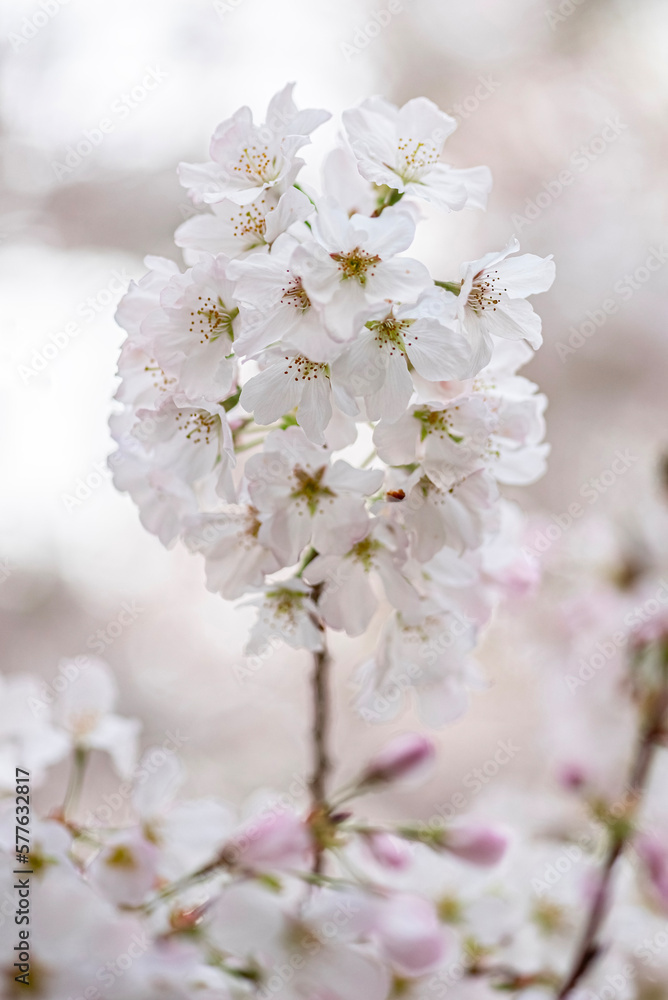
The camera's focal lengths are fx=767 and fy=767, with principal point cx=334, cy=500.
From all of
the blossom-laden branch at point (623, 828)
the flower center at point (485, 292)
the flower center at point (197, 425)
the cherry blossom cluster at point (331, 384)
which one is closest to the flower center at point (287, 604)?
the cherry blossom cluster at point (331, 384)

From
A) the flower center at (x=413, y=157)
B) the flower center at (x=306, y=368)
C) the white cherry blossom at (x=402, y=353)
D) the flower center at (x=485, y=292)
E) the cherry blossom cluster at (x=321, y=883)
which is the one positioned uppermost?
the flower center at (x=413, y=157)

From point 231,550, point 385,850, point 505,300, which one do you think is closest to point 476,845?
point 385,850

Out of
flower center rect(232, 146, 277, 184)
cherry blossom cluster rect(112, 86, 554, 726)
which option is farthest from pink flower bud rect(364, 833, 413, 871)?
flower center rect(232, 146, 277, 184)

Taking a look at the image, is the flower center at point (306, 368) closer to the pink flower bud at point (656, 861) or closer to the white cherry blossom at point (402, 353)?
the white cherry blossom at point (402, 353)

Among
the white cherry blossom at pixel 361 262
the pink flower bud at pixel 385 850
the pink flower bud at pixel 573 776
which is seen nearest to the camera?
the white cherry blossom at pixel 361 262

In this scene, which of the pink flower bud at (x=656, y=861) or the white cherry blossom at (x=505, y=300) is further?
the pink flower bud at (x=656, y=861)

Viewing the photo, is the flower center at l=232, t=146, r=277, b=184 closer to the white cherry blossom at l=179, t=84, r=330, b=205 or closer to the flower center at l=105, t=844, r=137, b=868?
the white cherry blossom at l=179, t=84, r=330, b=205

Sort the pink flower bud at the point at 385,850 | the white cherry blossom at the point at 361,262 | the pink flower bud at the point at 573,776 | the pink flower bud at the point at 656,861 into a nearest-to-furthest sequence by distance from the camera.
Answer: the white cherry blossom at the point at 361,262 < the pink flower bud at the point at 385,850 < the pink flower bud at the point at 656,861 < the pink flower bud at the point at 573,776
